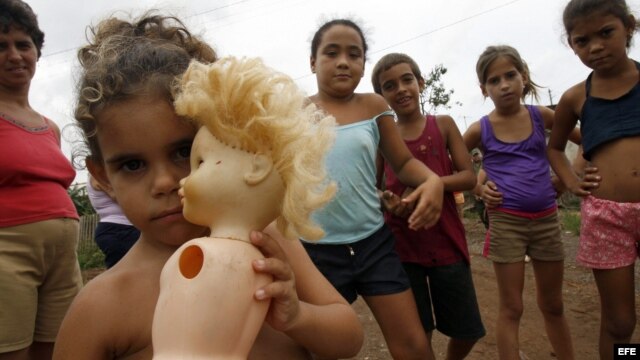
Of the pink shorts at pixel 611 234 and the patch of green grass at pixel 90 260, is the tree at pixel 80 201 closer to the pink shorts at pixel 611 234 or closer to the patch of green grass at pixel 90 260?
the patch of green grass at pixel 90 260

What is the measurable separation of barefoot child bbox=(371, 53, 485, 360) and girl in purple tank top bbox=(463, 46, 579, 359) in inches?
12.7

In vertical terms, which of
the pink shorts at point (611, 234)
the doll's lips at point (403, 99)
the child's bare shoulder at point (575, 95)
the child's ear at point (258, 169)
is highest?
the child's ear at point (258, 169)

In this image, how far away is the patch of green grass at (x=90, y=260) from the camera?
9969 millimetres

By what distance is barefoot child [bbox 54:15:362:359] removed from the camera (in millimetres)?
1029

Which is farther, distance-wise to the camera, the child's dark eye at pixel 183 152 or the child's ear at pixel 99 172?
the child's ear at pixel 99 172

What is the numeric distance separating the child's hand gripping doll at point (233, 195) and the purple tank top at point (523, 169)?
251 cm

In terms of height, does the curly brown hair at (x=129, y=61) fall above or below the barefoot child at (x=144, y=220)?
above

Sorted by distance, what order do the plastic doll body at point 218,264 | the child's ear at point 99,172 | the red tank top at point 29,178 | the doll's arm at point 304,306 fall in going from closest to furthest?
the plastic doll body at point 218,264 → the doll's arm at point 304,306 → the child's ear at point 99,172 → the red tank top at point 29,178

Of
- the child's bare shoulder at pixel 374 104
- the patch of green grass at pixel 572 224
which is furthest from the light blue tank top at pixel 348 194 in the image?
the patch of green grass at pixel 572 224

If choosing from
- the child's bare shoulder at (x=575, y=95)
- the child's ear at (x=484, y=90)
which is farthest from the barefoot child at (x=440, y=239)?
the child's bare shoulder at (x=575, y=95)

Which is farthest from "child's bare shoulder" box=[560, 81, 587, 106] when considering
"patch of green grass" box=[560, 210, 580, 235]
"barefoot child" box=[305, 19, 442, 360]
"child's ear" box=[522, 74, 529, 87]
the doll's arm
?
"patch of green grass" box=[560, 210, 580, 235]

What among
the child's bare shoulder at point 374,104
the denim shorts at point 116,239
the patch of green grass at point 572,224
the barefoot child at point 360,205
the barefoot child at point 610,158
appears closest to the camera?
the barefoot child at point 360,205

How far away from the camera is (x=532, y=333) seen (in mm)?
3887

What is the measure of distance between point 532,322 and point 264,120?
160 inches
